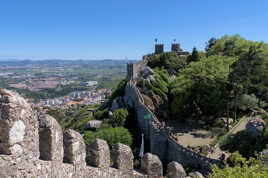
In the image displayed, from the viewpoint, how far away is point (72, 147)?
378cm

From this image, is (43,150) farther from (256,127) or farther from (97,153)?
(256,127)

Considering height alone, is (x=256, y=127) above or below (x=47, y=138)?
below

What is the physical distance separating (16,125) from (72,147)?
1.30 metres

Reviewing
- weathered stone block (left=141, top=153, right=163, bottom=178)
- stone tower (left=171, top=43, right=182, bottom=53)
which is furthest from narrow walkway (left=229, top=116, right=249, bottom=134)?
stone tower (left=171, top=43, right=182, bottom=53)

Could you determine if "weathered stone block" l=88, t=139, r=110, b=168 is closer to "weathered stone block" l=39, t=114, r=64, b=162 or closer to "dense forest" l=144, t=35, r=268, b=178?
"weathered stone block" l=39, t=114, r=64, b=162

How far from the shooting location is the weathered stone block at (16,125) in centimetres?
262

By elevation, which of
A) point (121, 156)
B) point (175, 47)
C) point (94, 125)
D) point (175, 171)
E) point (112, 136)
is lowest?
point (112, 136)

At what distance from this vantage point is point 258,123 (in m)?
13.0

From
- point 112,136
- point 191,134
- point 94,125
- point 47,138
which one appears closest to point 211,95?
point 191,134

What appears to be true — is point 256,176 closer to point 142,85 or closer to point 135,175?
point 135,175

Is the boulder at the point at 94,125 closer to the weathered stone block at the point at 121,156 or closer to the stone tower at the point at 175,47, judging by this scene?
the weathered stone block at the point at 121,156

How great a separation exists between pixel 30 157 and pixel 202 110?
2211 cm

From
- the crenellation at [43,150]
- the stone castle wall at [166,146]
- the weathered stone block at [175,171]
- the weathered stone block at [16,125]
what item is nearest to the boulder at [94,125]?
the stone castle wall at [166,146]

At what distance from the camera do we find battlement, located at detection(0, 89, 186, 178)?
8.64ft
